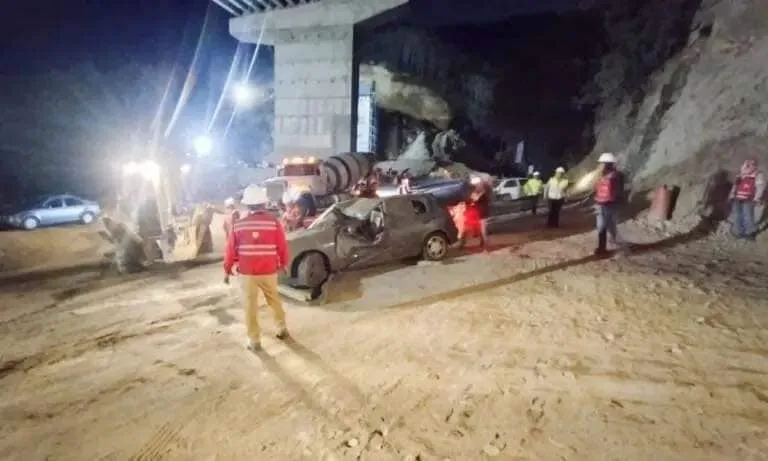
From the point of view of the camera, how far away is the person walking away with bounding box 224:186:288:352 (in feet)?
20.6

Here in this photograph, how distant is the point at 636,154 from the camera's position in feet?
72.4

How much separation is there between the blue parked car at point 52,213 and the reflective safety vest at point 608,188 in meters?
23.1

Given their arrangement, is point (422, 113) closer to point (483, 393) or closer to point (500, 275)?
point (500, 275)

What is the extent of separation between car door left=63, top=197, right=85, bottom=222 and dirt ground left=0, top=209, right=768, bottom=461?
704 inches

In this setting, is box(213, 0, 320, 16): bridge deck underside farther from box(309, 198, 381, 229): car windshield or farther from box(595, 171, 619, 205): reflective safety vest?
box(595, 171, 619, 205): reflective safety vest

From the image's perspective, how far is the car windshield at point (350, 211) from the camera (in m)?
9.70

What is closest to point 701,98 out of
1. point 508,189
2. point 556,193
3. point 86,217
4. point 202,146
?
point 556,193

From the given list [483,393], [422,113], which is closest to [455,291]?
[483,393]

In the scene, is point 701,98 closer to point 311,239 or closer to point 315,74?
point 311,239

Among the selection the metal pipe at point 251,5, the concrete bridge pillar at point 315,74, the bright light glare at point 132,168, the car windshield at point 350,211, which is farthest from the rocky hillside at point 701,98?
the metal pipe at point 251,5

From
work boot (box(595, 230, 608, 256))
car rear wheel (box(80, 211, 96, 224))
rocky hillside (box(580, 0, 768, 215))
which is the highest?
rocky hillside (box(580, 0, 768, 215))

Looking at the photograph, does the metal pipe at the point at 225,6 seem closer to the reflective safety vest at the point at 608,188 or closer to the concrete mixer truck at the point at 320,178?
the concrete mixer truck at the point at 320,178

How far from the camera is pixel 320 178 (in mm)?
22281

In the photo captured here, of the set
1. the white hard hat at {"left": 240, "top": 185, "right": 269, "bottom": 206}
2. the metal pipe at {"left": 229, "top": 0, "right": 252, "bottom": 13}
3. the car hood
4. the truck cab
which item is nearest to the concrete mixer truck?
the truck cab
